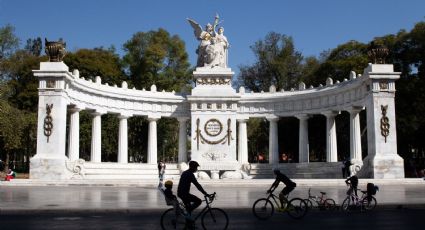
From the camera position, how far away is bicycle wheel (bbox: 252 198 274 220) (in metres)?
18.7

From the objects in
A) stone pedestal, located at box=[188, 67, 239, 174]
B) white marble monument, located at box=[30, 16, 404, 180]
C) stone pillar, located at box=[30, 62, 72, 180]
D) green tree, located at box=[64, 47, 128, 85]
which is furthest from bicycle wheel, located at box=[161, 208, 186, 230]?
green tree, located at box=[64, 47, 128, 85]

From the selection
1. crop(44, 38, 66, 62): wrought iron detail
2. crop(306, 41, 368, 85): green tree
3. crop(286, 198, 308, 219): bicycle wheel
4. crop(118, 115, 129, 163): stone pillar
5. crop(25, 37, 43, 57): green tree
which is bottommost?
crop(286, 198, 308, 219): bicycle wheel

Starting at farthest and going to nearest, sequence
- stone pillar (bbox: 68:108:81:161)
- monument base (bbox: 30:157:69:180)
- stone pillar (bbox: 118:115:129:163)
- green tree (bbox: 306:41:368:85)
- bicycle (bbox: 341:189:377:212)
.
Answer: green tree (bbox: 306:41:368:85), stone pillar (bbox: 118:115:129:163), stone pillar (bbox: 68:108:81:161), monument base (bbox: 30:157:69:180), bicycle (bbox: 341:189:377:212)

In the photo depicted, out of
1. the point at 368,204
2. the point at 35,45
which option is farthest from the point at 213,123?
the point at 35,45

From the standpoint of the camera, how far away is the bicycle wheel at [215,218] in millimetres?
15344

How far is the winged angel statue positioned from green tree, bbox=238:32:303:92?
25.3 metres

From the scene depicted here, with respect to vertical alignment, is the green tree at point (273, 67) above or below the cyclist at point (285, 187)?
above

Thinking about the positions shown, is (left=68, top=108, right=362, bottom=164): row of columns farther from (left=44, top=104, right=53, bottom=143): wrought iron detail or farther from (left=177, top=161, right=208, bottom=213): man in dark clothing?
(left=177, top=161, right=208, bottom=213): man in dark clothing

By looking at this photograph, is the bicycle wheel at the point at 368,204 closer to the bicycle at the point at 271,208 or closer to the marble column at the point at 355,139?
the bicycle at the point at 271,208

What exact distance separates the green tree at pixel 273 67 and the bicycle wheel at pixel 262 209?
204 feet

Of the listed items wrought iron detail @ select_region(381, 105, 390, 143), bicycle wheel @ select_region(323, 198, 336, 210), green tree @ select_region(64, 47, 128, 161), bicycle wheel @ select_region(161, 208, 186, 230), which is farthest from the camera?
green tree @ select_region(64, 47, 128, 161)

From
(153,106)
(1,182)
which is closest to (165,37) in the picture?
(153,106)

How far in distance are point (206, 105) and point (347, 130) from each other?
89.4 feet

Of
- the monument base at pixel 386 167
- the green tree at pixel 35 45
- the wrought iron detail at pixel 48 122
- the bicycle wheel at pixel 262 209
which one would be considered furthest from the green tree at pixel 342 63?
the green tree at pixel 35 45
